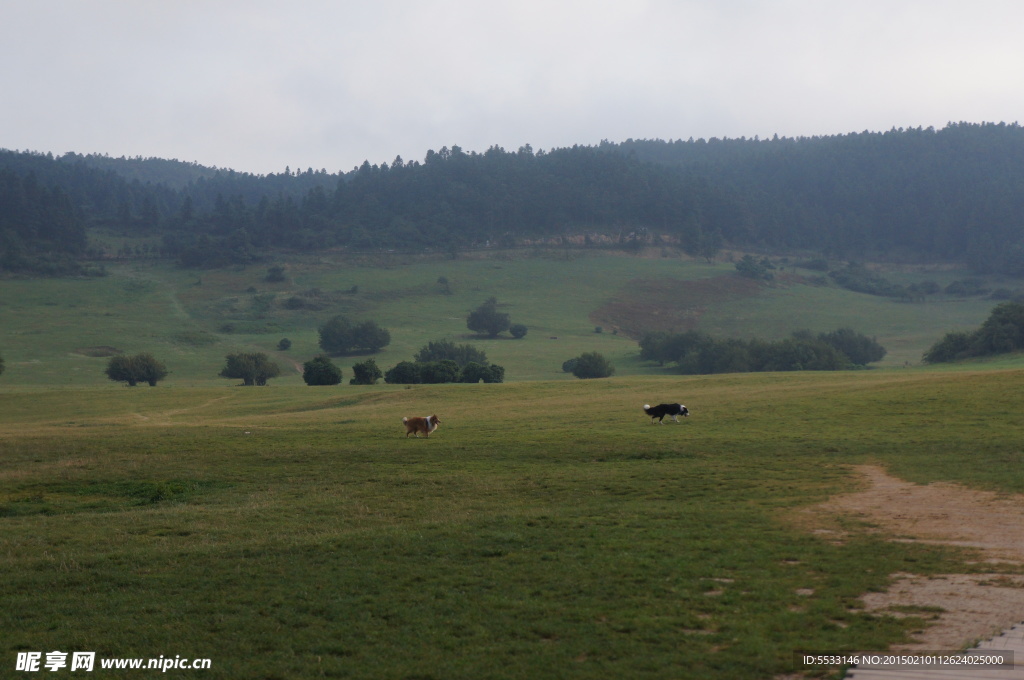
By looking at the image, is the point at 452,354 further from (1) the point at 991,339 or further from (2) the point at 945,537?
(2) the point at 945,537

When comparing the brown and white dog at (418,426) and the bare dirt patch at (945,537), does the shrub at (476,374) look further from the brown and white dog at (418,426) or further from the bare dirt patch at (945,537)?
the bare dirt patch at (945,537)

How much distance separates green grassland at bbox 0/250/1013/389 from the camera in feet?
341

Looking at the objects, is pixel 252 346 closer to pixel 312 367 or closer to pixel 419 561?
pixel 312 367

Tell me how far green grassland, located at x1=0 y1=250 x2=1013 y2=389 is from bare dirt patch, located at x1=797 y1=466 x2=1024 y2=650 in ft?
222

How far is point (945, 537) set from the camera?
14977mm

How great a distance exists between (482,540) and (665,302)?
478ft

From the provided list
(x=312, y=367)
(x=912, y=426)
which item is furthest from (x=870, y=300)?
(x=912, y=426)

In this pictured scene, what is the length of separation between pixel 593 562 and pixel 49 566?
8.65m

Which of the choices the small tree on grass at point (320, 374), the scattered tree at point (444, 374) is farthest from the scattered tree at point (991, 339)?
the small tree on grass at point (320, 374)

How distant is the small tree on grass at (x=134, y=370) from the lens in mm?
75000

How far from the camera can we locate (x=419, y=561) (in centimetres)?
1338

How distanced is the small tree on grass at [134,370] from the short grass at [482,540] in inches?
1816

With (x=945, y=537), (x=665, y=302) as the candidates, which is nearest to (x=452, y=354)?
(x=665, y=302)

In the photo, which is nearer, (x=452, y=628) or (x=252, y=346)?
(x=452, y=628)
